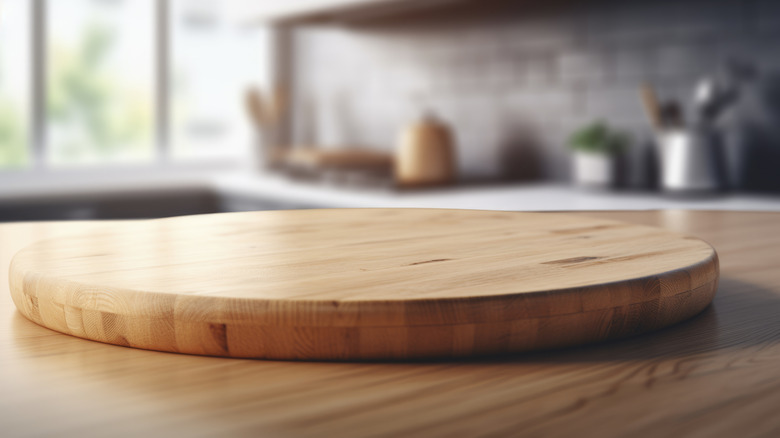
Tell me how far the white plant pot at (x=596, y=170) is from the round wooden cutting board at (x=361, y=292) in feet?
4.70

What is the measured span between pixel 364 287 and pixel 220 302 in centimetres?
9

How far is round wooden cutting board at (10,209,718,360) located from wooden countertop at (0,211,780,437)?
0.01 meters

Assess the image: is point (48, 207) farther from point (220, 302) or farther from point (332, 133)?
point (220, 302)

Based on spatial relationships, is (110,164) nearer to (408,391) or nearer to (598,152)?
(598,152)

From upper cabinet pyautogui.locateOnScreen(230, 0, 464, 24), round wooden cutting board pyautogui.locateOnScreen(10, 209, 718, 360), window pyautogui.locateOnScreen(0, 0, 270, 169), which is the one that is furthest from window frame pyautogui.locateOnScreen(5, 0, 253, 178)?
round wooden cutting board pyautogui.locateOnScreen(10, 209, 718, 360)

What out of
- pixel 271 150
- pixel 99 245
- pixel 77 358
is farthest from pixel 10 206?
pixel 77 358

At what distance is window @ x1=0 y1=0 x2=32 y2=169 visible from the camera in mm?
2723

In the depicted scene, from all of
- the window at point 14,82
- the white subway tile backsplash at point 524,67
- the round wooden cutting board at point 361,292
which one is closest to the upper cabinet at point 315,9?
the white subway tile backsplash at point 524,67

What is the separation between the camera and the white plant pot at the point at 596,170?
2104mm

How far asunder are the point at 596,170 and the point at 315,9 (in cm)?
104

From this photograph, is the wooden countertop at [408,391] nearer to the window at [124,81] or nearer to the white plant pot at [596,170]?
the white plant pot at [596,170]

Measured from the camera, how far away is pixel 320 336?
458 millimetres

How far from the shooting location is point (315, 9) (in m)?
2.50

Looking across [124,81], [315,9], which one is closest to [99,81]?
[124,81]
